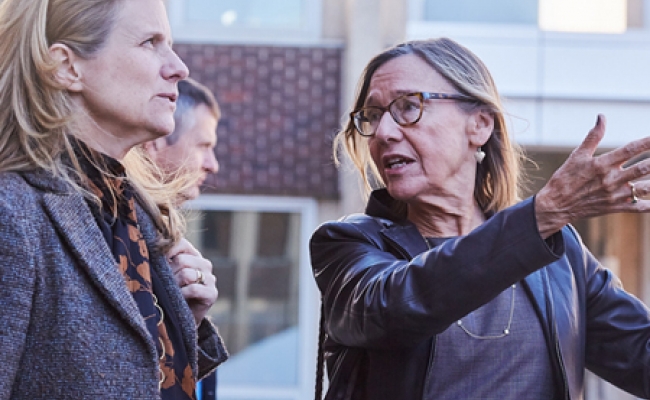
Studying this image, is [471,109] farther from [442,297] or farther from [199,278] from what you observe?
[199,278]

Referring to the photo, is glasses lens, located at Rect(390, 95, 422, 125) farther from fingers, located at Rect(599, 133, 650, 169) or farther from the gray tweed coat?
the gray tweed coat

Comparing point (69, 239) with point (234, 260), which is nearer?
point (69, 239)

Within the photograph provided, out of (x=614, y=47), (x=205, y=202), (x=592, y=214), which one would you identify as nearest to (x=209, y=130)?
(x=592, y=214)

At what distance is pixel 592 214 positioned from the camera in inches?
74.7

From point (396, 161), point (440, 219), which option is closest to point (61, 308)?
point (396, 161)

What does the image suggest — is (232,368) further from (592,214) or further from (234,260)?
(592,214)

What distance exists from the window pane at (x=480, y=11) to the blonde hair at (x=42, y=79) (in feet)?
21.9

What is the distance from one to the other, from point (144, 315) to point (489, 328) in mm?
902

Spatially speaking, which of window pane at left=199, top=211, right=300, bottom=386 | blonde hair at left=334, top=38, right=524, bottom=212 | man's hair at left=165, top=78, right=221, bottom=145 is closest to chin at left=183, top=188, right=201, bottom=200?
man's hair at left=165, top=78, right=221, bottom=145

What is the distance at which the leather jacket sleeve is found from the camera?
188cm

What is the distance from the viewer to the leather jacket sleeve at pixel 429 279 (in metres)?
1.88

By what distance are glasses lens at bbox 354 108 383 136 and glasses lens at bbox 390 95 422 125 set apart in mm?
62

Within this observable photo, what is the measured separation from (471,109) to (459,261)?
749 mm

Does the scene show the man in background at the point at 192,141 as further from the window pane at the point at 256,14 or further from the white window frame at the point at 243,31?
the window pane at the point at 256,14
